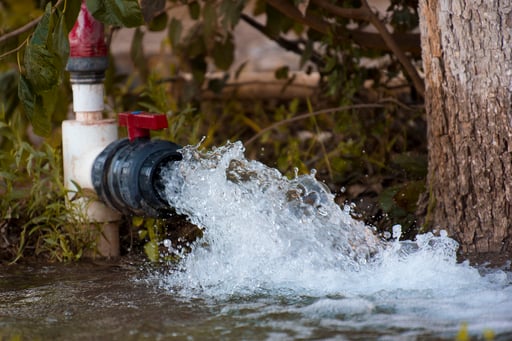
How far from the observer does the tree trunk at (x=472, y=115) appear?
2.49 metres

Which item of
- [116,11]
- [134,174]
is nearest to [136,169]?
[134,174]

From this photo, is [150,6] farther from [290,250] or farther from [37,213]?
[290,250]

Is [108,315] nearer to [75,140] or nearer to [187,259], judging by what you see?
[187,259]

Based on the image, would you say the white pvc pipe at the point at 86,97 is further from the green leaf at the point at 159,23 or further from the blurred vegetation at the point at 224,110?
the green leaf at the point at 159,23

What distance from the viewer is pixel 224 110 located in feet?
14.1

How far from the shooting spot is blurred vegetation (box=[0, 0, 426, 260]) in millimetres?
2537

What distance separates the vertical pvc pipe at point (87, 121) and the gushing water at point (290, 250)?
12.4 inches

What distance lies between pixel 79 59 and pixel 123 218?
0.57 metres

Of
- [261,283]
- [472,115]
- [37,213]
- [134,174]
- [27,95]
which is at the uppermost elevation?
[27,95]

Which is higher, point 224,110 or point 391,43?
point 391,43

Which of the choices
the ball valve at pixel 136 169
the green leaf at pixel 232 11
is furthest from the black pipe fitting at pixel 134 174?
the green leaf at pixel 232 11

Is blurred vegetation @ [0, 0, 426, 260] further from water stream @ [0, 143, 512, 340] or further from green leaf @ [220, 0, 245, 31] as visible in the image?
water stream @ [0, 143, 512, 340]

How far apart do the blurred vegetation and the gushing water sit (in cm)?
27

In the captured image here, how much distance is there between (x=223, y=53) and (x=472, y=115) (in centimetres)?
140
